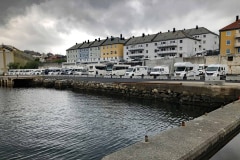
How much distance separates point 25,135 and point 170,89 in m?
18.1

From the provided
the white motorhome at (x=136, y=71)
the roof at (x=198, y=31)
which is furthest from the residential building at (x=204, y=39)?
the white motorhome at (x=136, y=71)

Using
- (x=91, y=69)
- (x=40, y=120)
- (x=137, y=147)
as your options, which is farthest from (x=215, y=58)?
(x=137, y=147)

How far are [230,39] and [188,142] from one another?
6719cm

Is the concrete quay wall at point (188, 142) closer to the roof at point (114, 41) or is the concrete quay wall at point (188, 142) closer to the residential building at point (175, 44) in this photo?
the residential building at point (175, 44)

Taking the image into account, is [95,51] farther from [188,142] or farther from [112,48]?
[188,142]

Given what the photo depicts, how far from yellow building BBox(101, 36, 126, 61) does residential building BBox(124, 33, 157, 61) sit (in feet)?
13.3

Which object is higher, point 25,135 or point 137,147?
point 137,147

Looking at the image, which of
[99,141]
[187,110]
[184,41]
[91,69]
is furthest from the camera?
[184,41]

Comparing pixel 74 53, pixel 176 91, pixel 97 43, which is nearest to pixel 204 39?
pixel 97 43

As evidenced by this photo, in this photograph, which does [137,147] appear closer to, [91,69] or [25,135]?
[25,135]

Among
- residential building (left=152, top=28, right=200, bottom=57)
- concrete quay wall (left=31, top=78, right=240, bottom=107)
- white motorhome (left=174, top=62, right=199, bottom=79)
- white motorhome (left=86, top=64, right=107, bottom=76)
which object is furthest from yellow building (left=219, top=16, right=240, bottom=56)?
concrete quay wall (left=31, top=78, right=240, bottom=107)

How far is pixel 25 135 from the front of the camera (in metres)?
13.7

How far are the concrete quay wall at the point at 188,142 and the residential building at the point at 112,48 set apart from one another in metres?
92.7

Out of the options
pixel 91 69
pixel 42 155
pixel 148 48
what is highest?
pixel 148 48
